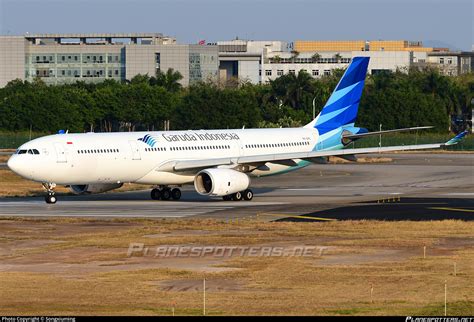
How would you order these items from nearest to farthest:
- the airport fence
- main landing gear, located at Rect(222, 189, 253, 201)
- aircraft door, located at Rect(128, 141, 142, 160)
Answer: aircraft door, located at Rect(128, 141, 142, 160), main landing gear, located at Rect(222, 189, 253, 201), the airport fence

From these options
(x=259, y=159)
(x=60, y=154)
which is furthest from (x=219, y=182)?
(x=60, y=154)

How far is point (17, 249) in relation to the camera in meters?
41.0

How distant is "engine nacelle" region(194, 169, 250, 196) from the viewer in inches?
2320

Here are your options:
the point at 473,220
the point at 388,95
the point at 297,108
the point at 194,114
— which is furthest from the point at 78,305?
A: the point at 297,108

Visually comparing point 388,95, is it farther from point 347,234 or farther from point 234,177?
point 347,234

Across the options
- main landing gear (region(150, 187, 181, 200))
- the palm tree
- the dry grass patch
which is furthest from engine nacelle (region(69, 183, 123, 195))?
the palm tree

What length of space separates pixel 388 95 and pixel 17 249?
412 feet

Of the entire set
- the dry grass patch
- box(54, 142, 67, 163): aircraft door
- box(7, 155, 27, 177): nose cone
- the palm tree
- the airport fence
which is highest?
the palm tree

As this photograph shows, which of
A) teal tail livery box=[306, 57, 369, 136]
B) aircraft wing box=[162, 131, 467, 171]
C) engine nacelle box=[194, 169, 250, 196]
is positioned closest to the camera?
engine nacelle box=[194, 169, 250, 196]

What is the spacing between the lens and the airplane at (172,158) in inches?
2251

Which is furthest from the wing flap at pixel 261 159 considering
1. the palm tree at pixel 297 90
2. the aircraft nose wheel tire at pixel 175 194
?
the palm tree at pixel 297 90

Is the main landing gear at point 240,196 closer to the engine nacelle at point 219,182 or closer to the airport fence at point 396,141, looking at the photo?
the engine nacelle at point 219,182

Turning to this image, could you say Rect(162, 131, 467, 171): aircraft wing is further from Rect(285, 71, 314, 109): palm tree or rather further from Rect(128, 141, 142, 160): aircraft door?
Rect(285, 71, 314, 109): palm tree

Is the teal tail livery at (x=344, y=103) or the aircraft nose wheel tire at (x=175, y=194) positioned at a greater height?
the teal tail livery at (x=344, y=103)
